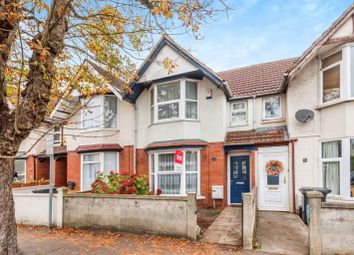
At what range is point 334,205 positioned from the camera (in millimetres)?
6141

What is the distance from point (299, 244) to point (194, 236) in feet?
9.38

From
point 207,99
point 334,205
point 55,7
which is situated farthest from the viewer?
point 207,99

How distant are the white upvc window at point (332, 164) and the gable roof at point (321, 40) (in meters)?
3.24

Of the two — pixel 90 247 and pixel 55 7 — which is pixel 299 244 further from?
pixel 55 7

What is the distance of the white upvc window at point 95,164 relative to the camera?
13805 mm

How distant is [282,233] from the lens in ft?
25.4

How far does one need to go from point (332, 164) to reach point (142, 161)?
28.4ft

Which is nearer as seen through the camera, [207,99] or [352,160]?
[352,160]

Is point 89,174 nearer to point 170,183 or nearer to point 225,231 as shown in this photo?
point 170,183

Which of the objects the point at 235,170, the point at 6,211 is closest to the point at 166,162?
the point at 235,170

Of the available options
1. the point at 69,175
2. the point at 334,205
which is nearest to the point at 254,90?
the point at 334,205

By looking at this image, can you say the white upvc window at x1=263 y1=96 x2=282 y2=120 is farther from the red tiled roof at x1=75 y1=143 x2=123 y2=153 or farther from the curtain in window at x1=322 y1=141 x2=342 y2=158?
the red tiled roof at x1=75 y1=143 x2=123 y2=153

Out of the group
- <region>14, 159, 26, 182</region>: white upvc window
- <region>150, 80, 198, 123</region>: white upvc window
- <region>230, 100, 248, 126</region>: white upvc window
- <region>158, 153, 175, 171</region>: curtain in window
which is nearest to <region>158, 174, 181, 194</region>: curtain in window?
<region>158, 153, 175, 171</region>: curtain in window

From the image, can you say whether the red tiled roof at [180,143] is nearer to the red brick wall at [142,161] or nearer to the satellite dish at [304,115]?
the red brick wall at [142,161]
